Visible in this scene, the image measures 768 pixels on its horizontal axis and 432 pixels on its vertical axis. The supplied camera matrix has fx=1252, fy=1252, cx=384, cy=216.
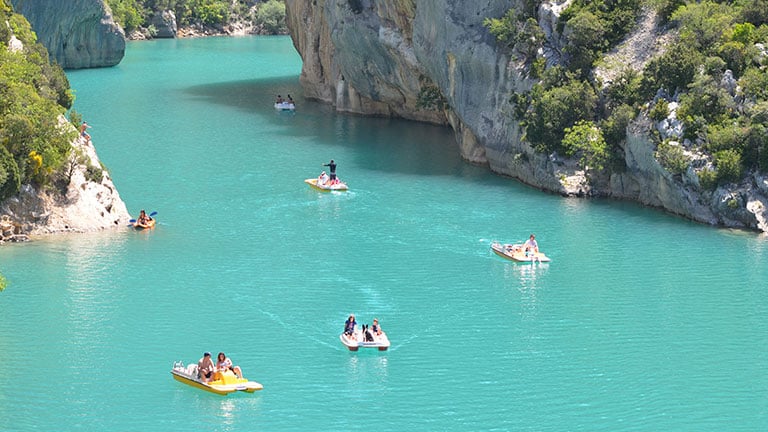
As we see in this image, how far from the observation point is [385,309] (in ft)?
182

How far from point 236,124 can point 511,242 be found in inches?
1721

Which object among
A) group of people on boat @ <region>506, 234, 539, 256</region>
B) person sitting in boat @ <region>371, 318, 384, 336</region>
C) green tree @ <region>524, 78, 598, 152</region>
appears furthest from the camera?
green tree @ <region>524, 78, 598, 152</region>

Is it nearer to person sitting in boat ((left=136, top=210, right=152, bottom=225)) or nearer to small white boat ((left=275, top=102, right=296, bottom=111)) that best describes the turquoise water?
person sitting in boat ((left=136, top=210, right=152, bottom=225))

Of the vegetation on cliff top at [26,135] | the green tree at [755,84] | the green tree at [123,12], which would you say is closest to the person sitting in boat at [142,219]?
the vegetation on cliff top at [26,135]

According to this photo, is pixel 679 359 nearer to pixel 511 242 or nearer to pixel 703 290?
pixel 703 290

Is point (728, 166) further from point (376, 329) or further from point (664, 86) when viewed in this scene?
point (376, 329)

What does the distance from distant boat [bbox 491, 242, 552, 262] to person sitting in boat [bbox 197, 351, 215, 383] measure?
21491 millimetres

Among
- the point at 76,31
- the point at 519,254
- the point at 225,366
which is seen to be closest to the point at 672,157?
the point at 519,254

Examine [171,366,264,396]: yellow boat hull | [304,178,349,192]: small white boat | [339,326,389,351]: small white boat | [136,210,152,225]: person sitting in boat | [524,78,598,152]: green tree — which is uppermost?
[524,78,598,152]: green tree

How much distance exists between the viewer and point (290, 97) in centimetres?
11700

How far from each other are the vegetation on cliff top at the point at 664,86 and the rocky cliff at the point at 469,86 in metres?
0.97

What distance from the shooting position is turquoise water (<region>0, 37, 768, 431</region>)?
147 feet

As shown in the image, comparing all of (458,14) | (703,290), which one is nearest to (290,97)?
(458,14)

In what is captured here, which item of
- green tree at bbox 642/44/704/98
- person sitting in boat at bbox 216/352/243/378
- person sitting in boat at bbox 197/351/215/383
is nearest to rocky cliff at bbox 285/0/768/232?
green tree at bbox 642/44/704/98
